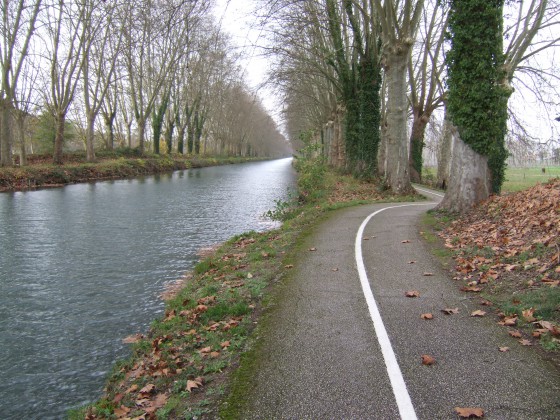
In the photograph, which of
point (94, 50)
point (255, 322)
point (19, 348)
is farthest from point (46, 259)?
point (94, 50)

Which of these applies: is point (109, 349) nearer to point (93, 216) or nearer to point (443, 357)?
point (443, 357)

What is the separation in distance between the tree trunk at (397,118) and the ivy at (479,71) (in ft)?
21.0

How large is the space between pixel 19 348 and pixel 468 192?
1150 cm

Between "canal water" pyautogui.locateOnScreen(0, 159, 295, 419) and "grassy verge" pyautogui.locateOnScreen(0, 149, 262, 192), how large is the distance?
17.5ft

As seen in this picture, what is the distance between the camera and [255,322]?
6.58 m

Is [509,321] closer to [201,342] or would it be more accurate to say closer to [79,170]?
[201,342]

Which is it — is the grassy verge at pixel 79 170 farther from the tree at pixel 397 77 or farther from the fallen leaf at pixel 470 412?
the fallen leaf at pixel 470 412

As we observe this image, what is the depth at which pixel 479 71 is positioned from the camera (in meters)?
12.1

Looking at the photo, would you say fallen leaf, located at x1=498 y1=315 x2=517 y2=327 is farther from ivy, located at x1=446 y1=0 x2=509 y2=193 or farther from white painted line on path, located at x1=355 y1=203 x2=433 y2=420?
ivy, located at x1=446 y1=0 x2=509 y2=193

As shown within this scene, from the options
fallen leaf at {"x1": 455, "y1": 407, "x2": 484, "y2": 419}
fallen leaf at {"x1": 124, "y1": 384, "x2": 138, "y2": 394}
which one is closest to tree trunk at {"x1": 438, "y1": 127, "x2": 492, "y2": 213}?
fallen leaf at {"x1": 455, "y1": 407, "x2": 484, "y2": 419}

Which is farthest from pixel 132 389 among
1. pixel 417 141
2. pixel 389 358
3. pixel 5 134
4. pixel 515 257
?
pixel 417 141

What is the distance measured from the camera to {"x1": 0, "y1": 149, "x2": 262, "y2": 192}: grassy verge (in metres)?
26.6

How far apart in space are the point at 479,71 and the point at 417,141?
20.5 m

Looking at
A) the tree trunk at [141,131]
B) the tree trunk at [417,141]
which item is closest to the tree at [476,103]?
the tree trunk at [417,141]
